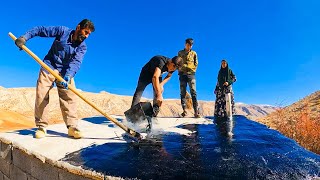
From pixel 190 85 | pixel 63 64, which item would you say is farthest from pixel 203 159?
pixel 190 85

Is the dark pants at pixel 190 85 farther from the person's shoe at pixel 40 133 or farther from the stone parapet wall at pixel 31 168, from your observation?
the stone parapet wall at pixel 31 168

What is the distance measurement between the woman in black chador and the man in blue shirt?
4.82 metres

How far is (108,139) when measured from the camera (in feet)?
16.8

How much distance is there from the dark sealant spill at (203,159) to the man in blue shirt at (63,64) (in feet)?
3.16

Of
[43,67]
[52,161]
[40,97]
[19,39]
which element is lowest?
[52,161]

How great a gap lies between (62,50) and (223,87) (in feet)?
17.3

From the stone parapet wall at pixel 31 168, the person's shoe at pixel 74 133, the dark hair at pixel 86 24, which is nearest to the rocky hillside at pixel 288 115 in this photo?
the person's shoe at pixel 74 133

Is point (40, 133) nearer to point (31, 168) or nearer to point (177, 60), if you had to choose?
point (31, 168)

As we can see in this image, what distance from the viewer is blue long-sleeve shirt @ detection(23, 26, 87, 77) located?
500 centimetres

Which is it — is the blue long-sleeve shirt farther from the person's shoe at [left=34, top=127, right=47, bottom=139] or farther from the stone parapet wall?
the stone parapet wall

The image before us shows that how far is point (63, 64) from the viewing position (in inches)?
207

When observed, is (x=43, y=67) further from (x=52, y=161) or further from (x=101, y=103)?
(x=101, y=103)

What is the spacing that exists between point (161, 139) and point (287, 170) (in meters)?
2.03

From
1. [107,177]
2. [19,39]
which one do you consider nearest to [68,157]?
[107,177]
